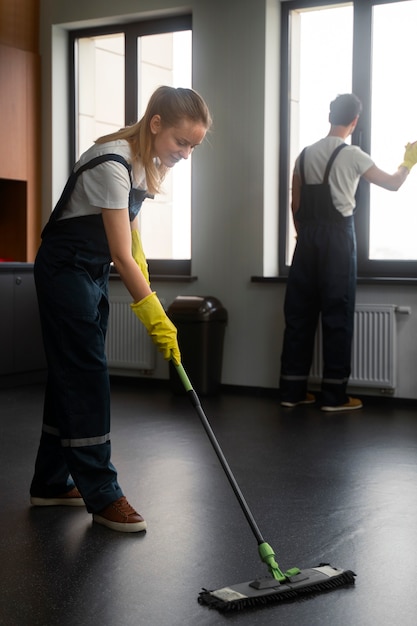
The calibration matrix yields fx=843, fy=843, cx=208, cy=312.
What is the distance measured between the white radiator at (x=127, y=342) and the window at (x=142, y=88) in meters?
0.40

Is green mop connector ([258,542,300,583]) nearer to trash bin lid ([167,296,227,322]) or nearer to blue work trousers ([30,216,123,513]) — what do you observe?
blue work trousers ([30,216,123,513])

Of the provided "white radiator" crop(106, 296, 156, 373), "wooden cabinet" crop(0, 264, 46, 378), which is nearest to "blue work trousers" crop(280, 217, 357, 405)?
"white radiator" crop(106, 296, 156, 373)

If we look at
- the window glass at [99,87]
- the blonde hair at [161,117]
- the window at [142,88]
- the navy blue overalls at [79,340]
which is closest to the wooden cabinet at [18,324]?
the window at [142,88]

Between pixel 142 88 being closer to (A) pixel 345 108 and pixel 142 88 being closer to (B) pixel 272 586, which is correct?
(A) pixel 345 108

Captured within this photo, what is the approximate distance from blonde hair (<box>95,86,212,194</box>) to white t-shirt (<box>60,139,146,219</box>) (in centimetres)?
3

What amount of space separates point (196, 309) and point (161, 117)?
2.73 meters

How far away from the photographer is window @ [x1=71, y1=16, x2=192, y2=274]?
5715mm

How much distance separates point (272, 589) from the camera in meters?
2.01

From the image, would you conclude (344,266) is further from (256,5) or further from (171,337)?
(171,337)

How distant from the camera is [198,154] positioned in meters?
5.42

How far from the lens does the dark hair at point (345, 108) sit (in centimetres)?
459

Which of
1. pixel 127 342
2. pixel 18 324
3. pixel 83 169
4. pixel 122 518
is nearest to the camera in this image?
pixel 83 169

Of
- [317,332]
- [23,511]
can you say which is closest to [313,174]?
[317,332]

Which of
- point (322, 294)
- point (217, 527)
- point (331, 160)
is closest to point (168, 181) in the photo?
point (331, 160)
